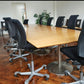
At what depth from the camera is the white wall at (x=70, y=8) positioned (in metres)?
5.63

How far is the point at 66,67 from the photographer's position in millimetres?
2240

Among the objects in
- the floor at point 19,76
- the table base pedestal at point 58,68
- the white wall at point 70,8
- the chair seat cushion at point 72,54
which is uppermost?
the white wall at point 70,8

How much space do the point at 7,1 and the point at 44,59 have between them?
5622 mm

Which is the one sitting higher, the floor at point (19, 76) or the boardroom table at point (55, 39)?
the boardroom table at point (55, 39)

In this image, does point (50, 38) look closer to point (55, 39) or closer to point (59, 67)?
point (55, 39)

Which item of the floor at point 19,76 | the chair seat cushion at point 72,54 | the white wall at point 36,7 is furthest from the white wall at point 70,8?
the chair seat cushion at point 72,54

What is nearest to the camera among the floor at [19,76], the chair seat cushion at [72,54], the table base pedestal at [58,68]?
the chair seat cushion at [72,54]

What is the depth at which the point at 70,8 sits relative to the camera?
6402 millimetres

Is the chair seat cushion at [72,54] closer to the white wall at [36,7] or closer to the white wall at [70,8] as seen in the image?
the white wall at [70,8]

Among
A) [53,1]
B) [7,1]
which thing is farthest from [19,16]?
[53,1]

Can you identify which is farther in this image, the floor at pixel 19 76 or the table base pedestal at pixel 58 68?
the table base pedestal at pixel 58 68

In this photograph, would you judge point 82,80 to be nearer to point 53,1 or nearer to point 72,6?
point 72,6

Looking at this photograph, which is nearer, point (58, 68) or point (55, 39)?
point (55, 39)

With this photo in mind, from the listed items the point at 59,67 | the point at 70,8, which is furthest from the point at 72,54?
the point at 70,8
